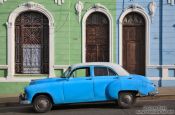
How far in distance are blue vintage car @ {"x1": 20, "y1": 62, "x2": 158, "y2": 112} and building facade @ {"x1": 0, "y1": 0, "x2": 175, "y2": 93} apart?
568cm

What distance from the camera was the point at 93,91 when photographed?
41.2 feet

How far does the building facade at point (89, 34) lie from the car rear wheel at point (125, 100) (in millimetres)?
5812

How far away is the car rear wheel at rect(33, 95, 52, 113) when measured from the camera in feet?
41.2

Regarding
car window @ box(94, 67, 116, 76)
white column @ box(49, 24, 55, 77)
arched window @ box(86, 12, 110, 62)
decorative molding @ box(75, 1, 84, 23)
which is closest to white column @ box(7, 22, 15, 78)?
white column @ box(49, 24, 55, 77)

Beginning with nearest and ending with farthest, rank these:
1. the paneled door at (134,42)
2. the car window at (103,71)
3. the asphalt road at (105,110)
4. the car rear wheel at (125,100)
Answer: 1. the asphalt road at (105,110)
2. the car rear wheel at (125,100)
3. the car window at (103,71)
4. the paneled door at (134,42)

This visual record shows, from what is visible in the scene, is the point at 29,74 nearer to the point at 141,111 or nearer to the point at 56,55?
the point at 56,55

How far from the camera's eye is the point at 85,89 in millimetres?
A: 12531

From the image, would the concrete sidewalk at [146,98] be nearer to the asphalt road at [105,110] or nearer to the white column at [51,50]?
the asphalt road at [105,110]

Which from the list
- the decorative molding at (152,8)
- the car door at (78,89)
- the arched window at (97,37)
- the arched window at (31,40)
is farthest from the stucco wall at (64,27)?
the car door at (78,89)

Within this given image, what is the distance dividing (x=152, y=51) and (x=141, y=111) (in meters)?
6.85

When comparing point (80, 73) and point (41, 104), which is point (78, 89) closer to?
point (80, 73)

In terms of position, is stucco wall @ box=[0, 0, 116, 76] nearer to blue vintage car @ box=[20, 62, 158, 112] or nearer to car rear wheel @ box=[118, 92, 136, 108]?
blue vintage car @ box=[20, 62, 158, 112]

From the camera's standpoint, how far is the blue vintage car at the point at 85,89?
12516 mm

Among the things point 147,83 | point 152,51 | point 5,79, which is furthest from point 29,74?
point 147,83
